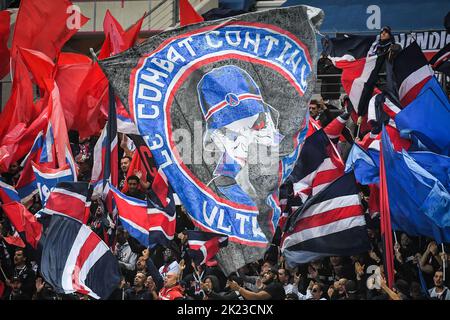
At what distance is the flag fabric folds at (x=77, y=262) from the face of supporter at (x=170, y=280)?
23.9 inches

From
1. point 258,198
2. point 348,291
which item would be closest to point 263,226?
point 258,198

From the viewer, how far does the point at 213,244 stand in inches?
555

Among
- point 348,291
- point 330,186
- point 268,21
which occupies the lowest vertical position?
point 348,291

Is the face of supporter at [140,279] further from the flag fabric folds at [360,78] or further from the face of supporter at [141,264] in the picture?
the flag fabric folds at [360,78]

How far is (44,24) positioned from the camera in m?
19.1

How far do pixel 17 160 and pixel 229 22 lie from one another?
4.55 metres

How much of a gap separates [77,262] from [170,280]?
1.16m

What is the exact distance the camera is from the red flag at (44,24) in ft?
61.9

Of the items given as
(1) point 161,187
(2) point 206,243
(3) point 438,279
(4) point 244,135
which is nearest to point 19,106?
(1) point 161,187

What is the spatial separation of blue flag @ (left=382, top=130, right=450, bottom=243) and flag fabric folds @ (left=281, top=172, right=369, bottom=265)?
1.49 ft

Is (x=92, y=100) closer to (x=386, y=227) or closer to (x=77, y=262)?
(x=77, y=262)

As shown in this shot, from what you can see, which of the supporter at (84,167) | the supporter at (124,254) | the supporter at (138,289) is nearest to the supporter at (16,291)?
the supporter at (124,254)
